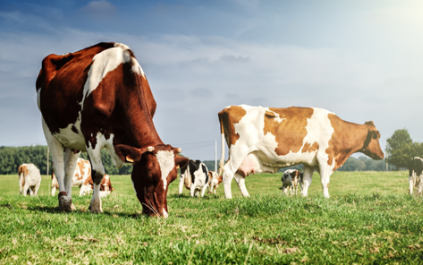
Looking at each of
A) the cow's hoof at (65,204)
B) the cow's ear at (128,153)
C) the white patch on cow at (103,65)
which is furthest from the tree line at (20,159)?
the cow's ear at (128,153)

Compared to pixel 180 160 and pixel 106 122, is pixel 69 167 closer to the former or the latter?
pixel 106 122

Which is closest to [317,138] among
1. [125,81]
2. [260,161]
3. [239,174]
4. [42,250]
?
[260,161]

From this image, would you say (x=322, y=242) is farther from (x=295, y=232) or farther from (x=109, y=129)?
(x=109, y=129)

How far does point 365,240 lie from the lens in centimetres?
446

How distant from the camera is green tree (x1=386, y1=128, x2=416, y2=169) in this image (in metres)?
70.8

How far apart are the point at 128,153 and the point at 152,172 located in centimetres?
56

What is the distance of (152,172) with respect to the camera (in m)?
5.88

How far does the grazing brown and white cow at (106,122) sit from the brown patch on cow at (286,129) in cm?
526

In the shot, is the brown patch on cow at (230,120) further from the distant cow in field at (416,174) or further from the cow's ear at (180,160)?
the distant cow in field at (416,174)

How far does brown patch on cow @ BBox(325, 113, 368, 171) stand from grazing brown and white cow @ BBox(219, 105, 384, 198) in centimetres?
4

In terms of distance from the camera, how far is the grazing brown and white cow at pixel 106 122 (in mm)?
5988

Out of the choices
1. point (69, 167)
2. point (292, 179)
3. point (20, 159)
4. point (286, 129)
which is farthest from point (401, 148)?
point (20, 159)

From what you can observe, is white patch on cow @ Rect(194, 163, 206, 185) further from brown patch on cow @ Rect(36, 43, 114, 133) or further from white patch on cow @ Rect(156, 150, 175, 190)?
white patch on cow @ Rect(156, 150, 175, 190)

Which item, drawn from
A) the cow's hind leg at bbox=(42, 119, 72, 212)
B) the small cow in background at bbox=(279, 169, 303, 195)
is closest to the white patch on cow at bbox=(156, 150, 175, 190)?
Answer: the cow's hind leg at bbox=(42, 119, 72, 212)
